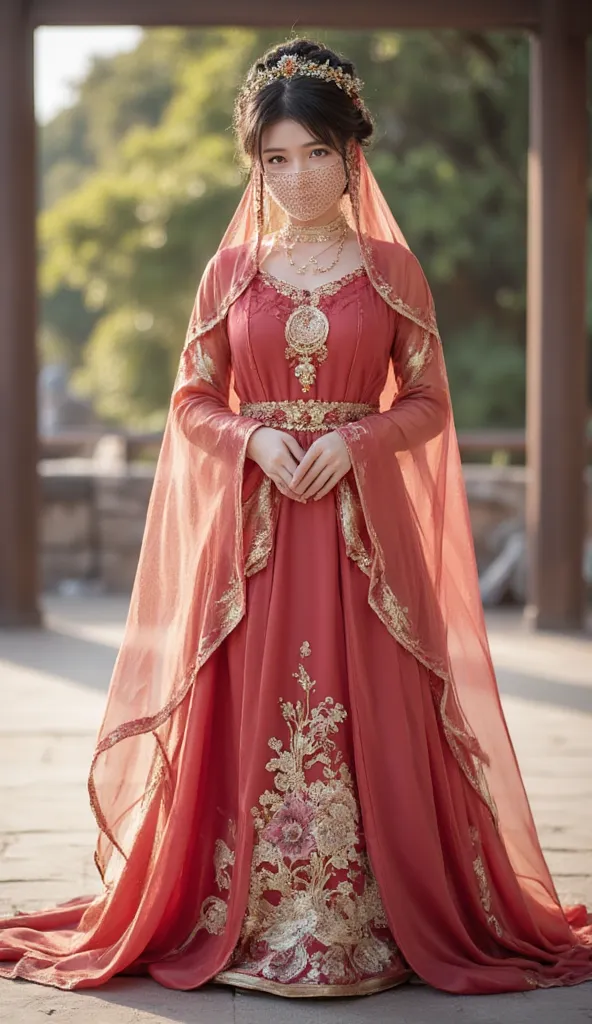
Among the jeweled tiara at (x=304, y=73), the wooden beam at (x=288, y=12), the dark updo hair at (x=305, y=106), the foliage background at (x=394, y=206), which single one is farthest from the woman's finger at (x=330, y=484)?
the foliage background at (x=394, y=206)

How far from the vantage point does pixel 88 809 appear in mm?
3727

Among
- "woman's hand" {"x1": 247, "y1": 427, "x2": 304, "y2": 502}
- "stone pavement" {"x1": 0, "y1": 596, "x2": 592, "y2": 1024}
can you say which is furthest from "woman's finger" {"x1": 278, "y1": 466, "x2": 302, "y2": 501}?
"stone pavement" {"x1": 0, "y1": 596, "x2": 592, "y2": 1024}

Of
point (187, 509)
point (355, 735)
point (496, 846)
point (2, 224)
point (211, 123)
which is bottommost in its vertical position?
point (496, 846)

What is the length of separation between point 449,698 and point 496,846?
0.96ft

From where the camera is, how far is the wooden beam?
6.66m

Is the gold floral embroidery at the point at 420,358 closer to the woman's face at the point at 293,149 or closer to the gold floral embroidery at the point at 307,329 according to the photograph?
the gold floral embroidery at the point at 307,329

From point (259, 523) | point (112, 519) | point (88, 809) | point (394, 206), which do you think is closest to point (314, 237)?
point (259, 523)

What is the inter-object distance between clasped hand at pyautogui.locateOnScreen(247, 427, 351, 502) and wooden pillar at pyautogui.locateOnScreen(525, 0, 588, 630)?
446 cm

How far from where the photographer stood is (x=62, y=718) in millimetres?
4891

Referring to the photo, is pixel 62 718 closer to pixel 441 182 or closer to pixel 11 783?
pixel 11 783

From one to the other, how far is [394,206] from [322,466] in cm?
1110

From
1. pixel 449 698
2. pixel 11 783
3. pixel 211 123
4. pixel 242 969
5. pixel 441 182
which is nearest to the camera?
pixel 242 969

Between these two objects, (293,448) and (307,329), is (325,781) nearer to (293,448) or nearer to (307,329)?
(293,448)

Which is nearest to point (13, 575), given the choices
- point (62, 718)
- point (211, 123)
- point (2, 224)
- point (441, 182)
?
point (2, 224)
